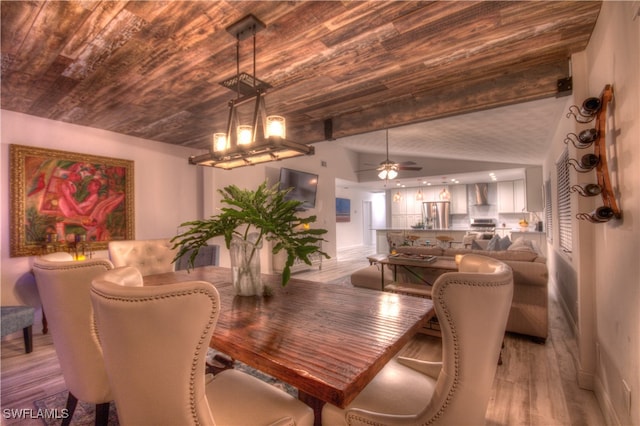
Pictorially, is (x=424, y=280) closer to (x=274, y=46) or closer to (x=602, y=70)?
(x=602, y=70)

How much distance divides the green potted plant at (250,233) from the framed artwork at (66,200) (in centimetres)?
292

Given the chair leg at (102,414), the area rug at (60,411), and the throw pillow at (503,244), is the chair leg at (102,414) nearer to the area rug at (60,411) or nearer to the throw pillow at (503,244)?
the area rug at (60,411)

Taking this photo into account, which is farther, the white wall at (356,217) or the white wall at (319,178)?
the white wall at (356,217)

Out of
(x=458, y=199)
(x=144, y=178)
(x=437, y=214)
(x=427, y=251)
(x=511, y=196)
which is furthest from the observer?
(x=437, y=214)

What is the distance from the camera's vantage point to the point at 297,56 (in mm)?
2150

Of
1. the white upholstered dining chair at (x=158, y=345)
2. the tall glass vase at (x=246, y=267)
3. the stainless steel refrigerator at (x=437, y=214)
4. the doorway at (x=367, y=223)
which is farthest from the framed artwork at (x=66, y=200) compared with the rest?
the doorway at (x=367, y=223)

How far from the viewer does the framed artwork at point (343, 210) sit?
10742 mm

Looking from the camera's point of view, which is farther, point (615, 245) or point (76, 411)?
point (76, 411)

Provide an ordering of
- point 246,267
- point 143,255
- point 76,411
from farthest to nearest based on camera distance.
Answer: point 143,255 < point 76,411 < point 246,267

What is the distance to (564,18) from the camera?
175 cm

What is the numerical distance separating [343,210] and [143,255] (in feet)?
28.7

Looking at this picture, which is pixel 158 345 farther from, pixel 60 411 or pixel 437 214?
pixel 437 214

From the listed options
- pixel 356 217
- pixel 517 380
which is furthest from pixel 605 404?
pixel 356 217

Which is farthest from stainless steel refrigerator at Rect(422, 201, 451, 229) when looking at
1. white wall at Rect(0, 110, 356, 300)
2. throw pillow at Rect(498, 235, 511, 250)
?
white wall at Rect(0, 110, 356, 300)
